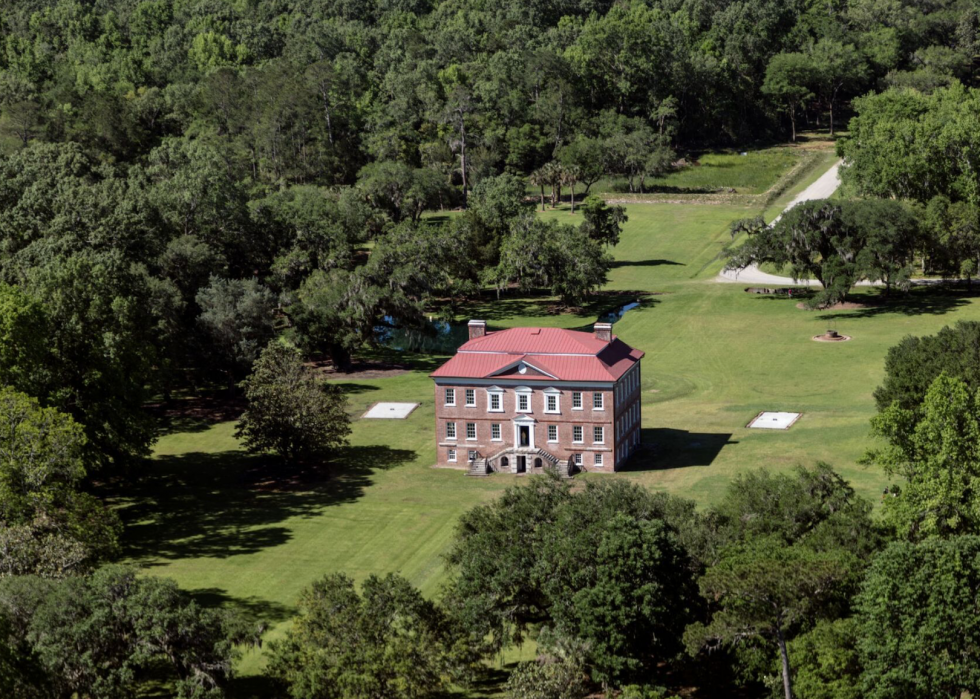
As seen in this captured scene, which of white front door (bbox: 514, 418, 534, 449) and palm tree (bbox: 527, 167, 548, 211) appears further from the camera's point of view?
palm tree (bbox: 527, 167, 548, 211)

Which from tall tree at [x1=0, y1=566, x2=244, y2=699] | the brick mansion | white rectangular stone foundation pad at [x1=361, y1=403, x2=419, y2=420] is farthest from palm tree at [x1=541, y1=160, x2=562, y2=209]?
tall tree at [x1=0, y1=566, x2=244, y2=699]

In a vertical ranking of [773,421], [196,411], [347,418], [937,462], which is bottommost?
[773,421]

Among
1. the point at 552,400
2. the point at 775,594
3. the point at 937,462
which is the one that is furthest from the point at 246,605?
the point at 937,462

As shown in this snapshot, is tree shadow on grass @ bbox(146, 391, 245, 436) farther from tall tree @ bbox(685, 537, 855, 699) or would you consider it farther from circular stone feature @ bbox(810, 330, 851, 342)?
tall tree @ bbox(685, 537, 855, 699)

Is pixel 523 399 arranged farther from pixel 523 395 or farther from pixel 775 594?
pixel 775 594

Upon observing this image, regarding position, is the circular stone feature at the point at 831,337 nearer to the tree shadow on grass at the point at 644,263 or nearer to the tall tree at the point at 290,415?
the tree shadow on grass at the point at 644,263

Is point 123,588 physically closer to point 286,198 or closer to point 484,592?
point 484,592

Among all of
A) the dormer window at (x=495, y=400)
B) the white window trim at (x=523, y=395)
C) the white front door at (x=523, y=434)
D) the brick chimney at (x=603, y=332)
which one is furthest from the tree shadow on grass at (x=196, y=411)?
the brick chimney at (x=603, y=332)
